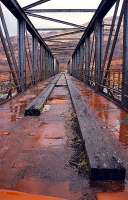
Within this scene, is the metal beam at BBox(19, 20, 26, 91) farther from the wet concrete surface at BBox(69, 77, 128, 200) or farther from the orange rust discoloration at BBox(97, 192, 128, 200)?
the orange rust discoloration at BBox(97, 192, 128, 200)

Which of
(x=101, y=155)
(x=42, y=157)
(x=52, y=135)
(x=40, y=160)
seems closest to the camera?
(x=101, y=155)

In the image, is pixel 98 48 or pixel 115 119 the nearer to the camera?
pixel 115 119

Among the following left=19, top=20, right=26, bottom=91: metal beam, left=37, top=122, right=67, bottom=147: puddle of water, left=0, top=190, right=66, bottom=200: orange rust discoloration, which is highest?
left=19, top=20, right=26, bottom=91: metal beam

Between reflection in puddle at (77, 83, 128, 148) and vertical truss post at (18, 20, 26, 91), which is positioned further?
vertical truss post at (18, 20, 26, 91)

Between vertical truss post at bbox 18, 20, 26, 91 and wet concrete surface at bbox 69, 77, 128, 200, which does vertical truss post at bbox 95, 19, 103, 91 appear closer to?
vertical truss post at bbox 18, 20, 26, 91

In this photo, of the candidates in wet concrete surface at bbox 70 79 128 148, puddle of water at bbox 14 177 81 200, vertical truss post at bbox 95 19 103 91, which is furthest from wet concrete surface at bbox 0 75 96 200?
vertical truss post at bbox 95 19 103 91

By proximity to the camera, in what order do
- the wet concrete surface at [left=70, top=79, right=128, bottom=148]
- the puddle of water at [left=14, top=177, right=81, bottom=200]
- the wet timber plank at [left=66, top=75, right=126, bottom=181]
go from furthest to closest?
the wet concrete surface at [left=70, top=79, right=128, bottom=148]
the wet timber plank at [left=66, top=75, right=126, bottom=181]
the puddle of water at [left=14, top=177, right=81, bottom=200]

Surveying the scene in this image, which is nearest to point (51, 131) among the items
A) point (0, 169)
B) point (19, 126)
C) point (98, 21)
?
point (19, 126)

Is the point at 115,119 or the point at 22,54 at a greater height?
the point at 22,54

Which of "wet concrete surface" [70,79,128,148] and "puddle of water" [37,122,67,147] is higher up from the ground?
"puddle of water" [37,122,67,147]

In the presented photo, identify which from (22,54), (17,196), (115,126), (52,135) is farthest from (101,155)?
(22,54)

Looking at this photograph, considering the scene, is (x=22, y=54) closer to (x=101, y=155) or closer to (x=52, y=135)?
(x=52, y=135)

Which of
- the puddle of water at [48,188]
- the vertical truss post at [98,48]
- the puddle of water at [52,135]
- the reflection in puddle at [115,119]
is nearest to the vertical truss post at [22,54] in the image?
the vertical truss post at [98,48]

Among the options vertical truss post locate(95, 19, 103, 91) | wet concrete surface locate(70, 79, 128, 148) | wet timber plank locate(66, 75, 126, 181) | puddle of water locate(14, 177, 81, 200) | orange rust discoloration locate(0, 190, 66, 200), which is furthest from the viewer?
vertical truss post locate(95, 19, 103, 91)
